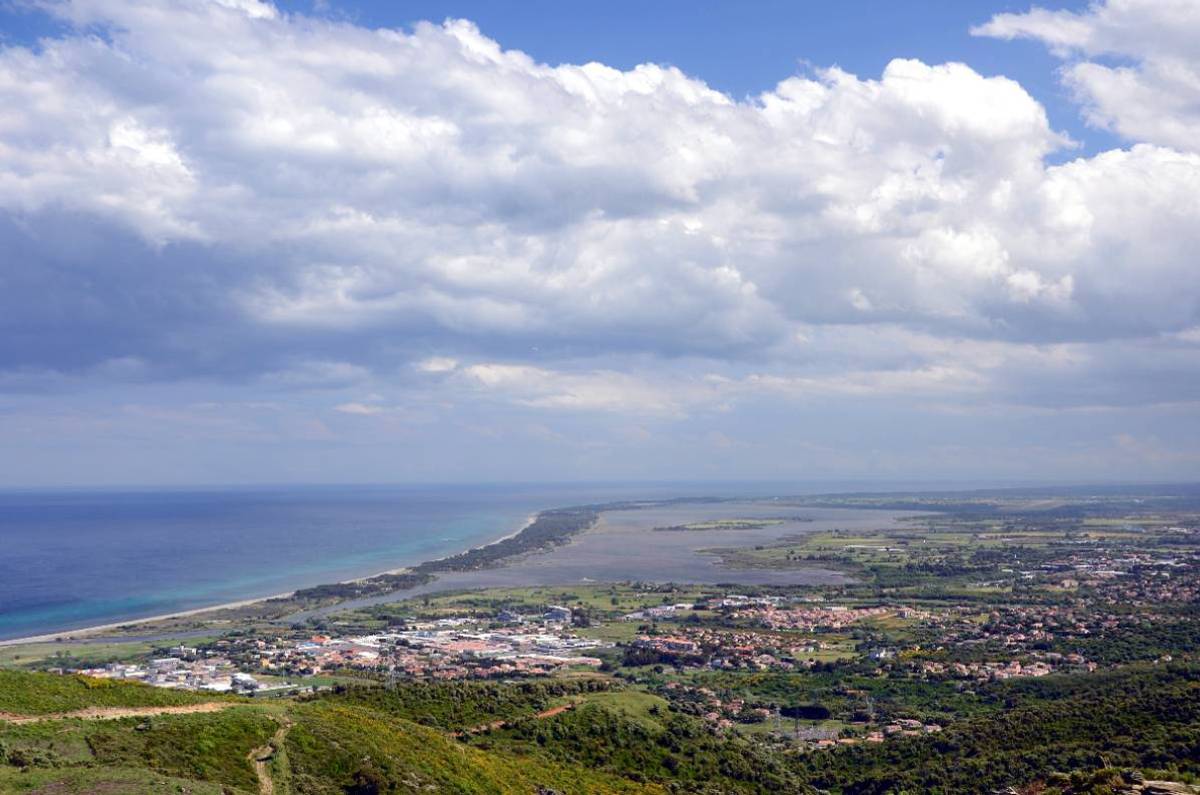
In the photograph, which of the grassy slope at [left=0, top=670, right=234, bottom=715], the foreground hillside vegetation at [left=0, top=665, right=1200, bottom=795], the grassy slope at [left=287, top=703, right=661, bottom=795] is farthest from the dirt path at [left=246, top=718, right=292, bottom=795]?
the grassy slope at [left=0, top=670, right=234, bottom=715]

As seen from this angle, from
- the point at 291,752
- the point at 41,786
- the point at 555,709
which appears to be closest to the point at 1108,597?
the point at 555,709

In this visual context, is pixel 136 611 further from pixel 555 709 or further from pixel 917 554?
pixel 917 554

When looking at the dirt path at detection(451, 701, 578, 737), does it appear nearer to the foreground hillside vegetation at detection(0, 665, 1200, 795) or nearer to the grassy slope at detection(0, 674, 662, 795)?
the foreground hillside vegetation at detection(0, 665, 1200, 795)

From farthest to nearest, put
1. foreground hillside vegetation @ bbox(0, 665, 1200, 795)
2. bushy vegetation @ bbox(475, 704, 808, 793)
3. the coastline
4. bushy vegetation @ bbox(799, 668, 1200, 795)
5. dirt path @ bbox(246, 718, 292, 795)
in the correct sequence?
1. the coastline
2. bushy vegetation @ bbox(475, 704, 808, 793)
3. bushy vegetation @ bbox(799, 668, 1200, 795)
4. dirt path @ bbox(246, 718, 292, 795)
5. foreground hillside vegetation @ bbox(0, 665, 1200, 795)

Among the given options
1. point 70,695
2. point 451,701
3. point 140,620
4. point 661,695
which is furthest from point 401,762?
point 140,620

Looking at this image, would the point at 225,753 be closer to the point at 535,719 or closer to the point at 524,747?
the point at 524,747

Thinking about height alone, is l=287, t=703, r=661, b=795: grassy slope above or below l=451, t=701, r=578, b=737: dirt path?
above
